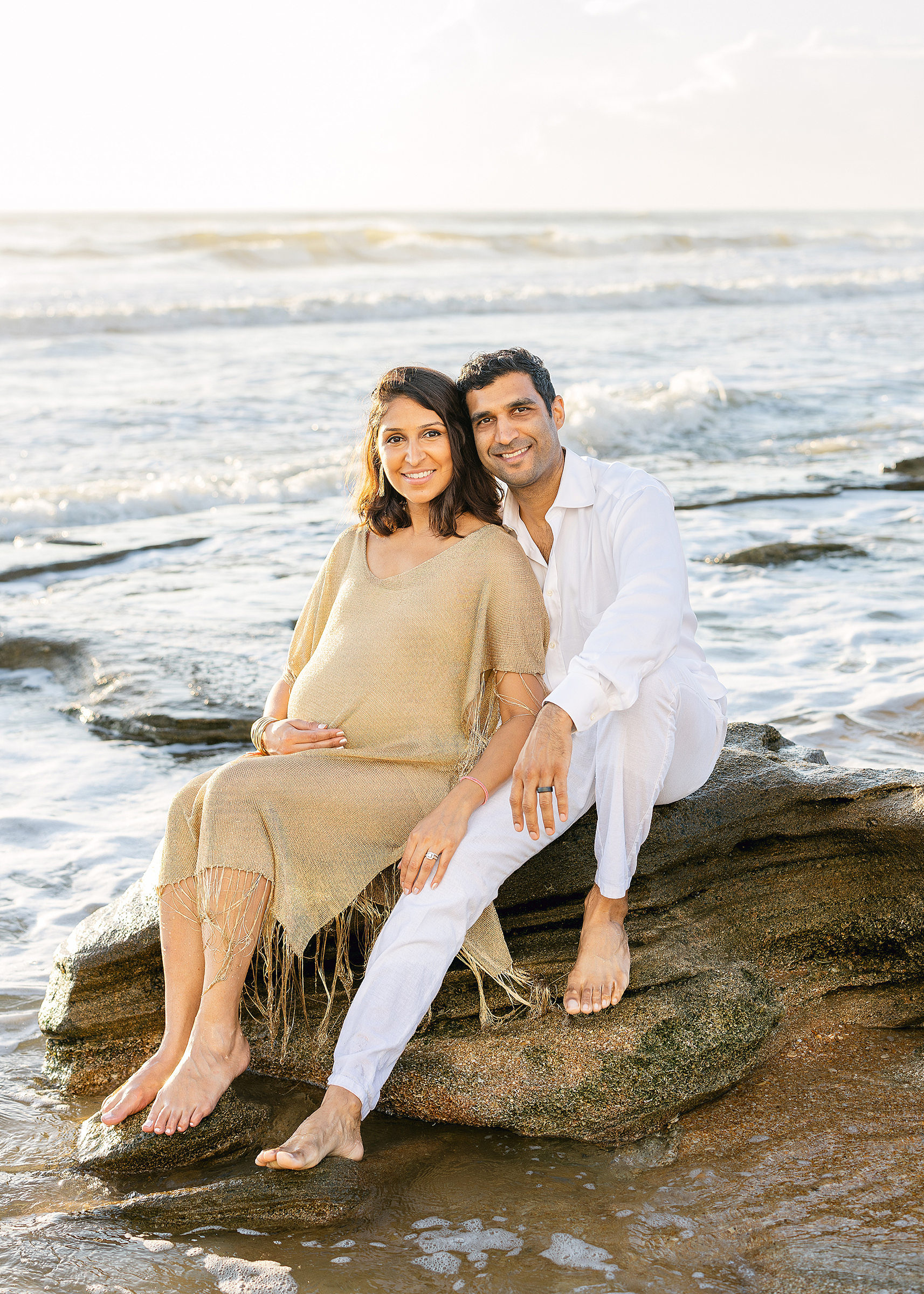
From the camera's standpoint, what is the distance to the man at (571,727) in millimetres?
2873

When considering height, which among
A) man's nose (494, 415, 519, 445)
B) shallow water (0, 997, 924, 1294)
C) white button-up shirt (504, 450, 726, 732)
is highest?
man's nose (494, 415, 519, 445)

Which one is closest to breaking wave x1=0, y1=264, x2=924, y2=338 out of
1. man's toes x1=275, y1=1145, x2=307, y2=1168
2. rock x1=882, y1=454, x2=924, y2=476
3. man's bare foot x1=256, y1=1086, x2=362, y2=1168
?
rock x1=882, y1=454, x2=924, y2=476

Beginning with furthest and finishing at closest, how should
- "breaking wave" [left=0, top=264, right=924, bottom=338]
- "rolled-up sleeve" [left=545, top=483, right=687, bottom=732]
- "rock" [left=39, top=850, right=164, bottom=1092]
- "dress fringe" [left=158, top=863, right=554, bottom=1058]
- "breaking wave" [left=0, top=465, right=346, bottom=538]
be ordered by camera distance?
"breaking wave" [left=0, top=264, right=924, bottom=338]
"breaking wave" [left=0, top=465, right=346, bottom=538]
"rock" [left=39, top=850, right=164, bottom=1092]
"rolled-up sleeve" [left=545, top=483, right=687, bottom=732]
"dress fringe" [left=158, top=863, right=554, bottom=1058]

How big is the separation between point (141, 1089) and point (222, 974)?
→ 0.33 metres

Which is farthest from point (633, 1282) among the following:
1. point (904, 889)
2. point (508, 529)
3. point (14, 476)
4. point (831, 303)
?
point (831, 303)

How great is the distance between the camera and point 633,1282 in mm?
2418

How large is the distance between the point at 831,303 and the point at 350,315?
11.3 metres

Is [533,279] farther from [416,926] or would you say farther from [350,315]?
[416,926]

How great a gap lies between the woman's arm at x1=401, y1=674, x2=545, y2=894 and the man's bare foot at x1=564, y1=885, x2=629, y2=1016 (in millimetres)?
441

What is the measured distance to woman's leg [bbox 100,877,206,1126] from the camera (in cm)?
296

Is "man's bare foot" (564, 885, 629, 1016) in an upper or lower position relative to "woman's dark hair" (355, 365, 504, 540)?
lower

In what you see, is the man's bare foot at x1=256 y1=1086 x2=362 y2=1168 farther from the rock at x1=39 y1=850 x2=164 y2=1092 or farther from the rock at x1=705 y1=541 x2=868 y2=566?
the rock at x1=705 y1=541 x2=868 y2=566

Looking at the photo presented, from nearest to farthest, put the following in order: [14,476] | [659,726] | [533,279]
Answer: [659,726], [14,476], [533,279]

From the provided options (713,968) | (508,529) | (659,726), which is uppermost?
(508,529)
